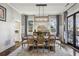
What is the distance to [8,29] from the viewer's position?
5.24m

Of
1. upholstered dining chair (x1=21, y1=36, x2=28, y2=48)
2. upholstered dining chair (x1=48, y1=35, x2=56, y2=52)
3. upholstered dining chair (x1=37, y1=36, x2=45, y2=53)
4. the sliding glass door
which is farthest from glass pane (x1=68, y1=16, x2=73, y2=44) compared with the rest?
upholstered dining chair (x1=21, y1=36, x2=28, y2=48)

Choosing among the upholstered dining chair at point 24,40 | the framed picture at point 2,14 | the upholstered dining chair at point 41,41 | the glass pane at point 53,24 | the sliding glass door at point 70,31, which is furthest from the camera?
the sliding glass door at point 70,31

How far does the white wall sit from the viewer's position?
4.64 meters

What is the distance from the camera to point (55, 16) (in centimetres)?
476

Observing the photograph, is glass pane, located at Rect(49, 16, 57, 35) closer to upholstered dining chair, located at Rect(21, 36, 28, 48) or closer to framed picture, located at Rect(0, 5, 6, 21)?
upholstered dining chair, located at Rect(21, 36, 28, 48)

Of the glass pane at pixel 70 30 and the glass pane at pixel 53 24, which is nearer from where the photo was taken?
the glass pane at pixel 53 24

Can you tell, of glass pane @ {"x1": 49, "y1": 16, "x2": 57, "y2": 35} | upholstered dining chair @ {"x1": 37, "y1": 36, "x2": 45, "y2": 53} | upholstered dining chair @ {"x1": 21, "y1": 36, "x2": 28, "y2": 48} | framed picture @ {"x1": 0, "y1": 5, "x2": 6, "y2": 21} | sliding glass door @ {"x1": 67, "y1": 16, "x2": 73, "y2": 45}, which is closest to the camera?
framed picture @ {"x1": 0, "y1": 5, "x2": 6, "y2": 21}

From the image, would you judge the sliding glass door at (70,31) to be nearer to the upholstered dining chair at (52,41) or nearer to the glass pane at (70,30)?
the glass pane at (70,30)

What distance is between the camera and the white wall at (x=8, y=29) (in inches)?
183

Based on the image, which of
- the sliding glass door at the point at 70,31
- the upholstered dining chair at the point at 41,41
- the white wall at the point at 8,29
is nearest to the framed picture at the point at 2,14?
the white wall at the point at 8,29

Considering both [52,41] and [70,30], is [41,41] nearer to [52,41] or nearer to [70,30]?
[52,41]

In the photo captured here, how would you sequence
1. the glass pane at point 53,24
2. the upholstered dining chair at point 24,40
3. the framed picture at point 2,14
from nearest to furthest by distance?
the framed picture at point 2,14 → the glass pane at point 53,24 → the upholstered dining chair at point 24,40

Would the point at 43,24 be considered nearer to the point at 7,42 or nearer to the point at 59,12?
the point at 59,12

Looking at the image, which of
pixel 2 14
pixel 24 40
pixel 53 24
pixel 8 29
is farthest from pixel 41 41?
pixel 2 14
